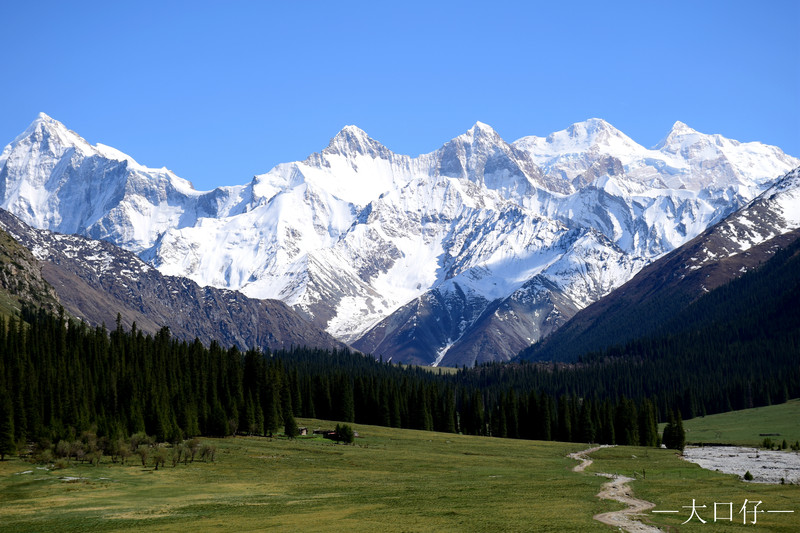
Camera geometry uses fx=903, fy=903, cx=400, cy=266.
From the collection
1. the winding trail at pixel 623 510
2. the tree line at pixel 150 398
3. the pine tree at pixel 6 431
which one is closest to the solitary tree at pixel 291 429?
the tree line at pixel 150 398

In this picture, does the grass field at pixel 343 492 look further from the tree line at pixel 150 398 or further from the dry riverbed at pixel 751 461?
the tree line at pixel 150 398

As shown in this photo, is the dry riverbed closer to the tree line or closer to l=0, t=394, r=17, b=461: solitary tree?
the tree line

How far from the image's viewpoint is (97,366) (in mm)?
168750

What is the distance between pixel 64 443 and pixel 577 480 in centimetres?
6529

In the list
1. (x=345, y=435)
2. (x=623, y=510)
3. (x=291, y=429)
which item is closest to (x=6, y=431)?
(x=291, y=429)

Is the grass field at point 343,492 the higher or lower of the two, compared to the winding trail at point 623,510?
higher

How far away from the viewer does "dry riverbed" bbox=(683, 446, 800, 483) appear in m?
104

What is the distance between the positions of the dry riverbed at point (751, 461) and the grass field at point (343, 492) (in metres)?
4.77

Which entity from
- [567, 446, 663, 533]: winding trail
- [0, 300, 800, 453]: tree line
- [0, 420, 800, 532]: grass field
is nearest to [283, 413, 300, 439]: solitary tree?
[0, 300, 800, 453]: tree line

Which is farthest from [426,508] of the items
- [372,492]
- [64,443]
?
[64,443]

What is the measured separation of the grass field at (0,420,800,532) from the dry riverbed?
15.6 feet

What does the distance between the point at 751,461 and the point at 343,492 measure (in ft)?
222

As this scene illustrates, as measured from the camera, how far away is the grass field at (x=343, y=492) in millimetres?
70188

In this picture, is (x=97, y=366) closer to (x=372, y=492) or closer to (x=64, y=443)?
(x=64, y=443)
